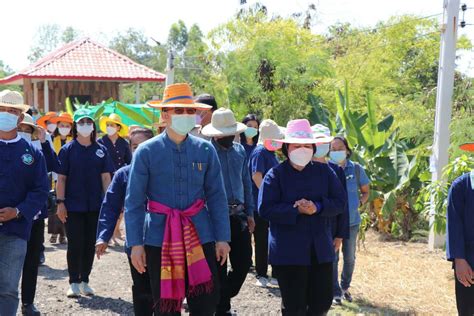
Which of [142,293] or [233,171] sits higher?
[233,171]

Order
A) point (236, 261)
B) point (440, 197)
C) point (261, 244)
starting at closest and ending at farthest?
1. point (236, 261)
2. point (261, 244)
3. point (440, 197)

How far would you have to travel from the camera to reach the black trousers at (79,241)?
25.2ft

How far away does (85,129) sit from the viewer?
779 centimetres

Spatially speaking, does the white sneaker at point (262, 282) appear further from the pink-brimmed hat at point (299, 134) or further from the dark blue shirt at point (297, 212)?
the pink-brimmed hat at point (299, 134)

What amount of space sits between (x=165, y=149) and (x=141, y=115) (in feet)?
46.2

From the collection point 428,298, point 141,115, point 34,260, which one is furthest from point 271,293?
point 141,115

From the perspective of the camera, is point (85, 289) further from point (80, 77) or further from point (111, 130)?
point (80, 77)

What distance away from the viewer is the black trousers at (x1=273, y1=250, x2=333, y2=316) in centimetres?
544

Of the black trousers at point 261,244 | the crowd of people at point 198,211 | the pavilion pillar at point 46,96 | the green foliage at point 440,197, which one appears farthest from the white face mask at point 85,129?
the pavilion pillar at point 46,96

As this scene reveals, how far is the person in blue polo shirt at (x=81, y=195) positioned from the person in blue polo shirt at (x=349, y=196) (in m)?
2.66

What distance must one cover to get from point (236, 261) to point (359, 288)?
97.9 inches

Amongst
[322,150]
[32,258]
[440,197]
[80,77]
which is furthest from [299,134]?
[80,77]

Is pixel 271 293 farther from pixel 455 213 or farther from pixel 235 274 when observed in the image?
pixel 455 213

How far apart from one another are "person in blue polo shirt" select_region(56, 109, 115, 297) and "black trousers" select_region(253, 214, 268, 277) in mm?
1966
